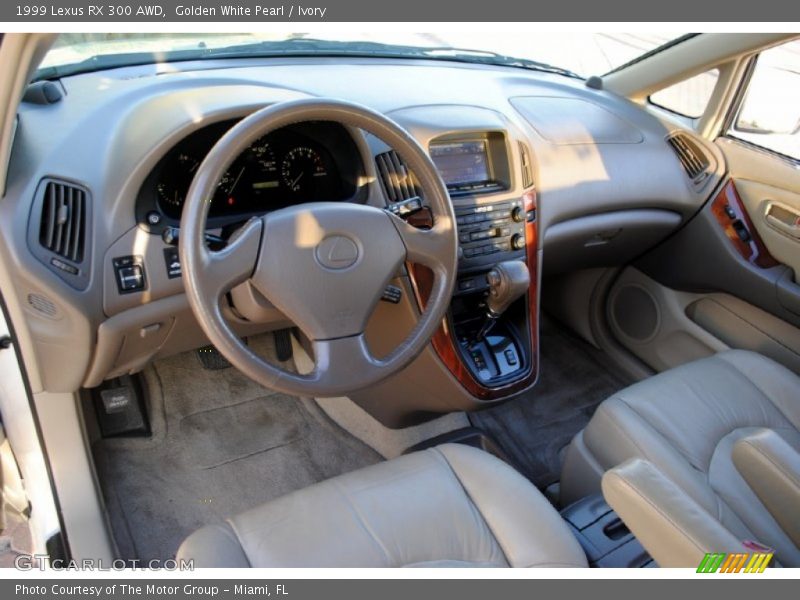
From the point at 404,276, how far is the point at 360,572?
745 millimetres

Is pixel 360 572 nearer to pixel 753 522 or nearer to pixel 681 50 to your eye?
pixel 753 522

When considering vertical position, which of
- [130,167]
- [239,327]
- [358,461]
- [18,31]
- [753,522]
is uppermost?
[18,31]

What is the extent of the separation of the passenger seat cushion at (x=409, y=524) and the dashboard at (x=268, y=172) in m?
0.68

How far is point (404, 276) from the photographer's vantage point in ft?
5.71

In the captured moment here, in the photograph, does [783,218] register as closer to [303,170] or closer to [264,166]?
[303,170]

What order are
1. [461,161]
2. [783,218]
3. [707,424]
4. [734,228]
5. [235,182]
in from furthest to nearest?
[734,228], [783,218], [461,161], [707,424], [235,182]

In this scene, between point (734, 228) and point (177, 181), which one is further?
point (734, 228)

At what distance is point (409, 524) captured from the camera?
4.40ft

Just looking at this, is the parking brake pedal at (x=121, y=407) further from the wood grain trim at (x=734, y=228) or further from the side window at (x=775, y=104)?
the side window at (x=775, y=104)

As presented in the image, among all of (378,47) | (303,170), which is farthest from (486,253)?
(378,47)

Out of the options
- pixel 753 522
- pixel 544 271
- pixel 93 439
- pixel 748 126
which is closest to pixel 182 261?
pixel 93 439

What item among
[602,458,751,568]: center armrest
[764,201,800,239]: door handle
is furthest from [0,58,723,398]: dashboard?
[602,458,751,568]: center armrest

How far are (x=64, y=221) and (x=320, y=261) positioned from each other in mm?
525

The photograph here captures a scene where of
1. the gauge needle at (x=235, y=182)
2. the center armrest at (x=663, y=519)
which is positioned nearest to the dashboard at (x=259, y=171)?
the gauge needle at (x=235, y=182)
